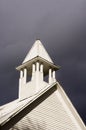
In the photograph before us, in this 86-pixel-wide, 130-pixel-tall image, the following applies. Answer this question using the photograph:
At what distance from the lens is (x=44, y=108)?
88.6 ft

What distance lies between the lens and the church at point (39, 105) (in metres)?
24.7

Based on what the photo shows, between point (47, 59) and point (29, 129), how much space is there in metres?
8.78

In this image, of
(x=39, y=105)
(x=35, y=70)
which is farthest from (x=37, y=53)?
(x=39, y=105)

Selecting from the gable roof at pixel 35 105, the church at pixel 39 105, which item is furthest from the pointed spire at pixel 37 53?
the gable roof at pixel 35 105

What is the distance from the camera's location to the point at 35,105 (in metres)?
26.2

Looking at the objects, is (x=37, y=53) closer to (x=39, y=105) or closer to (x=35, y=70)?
(x=35, y=70)

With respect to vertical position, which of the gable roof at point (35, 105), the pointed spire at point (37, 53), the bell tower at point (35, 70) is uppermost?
the pointed spire at point (37, 53)

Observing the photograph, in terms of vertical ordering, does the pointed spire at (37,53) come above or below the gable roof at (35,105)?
above

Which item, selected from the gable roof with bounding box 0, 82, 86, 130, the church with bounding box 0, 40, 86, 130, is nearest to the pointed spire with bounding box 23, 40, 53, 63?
the church with bounding box 0, 40, 86, 130

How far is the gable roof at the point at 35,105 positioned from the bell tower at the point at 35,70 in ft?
4.65

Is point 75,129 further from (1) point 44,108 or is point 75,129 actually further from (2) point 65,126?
(1) point 44,108

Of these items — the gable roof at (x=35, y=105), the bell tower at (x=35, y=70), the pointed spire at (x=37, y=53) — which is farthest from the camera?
the pointed spire at (x=37, y=53)

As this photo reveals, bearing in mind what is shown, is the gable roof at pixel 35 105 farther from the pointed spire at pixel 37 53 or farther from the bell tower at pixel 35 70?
the pointed spire at pixel 37 53

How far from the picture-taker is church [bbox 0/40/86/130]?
2468 centimetres
